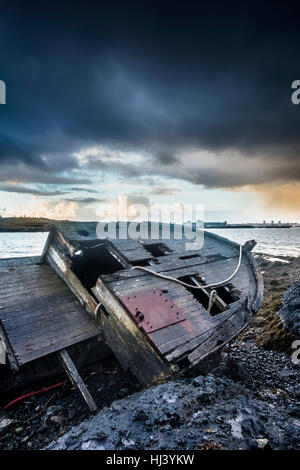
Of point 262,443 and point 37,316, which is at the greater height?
point 37,316

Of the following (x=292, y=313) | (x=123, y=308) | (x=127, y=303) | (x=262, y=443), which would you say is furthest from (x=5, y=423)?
(x=292, y=313)

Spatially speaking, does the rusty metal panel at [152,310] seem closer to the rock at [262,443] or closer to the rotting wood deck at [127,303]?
the rotting wood deck at [127,303]

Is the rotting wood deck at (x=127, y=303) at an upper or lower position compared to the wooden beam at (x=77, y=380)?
upper

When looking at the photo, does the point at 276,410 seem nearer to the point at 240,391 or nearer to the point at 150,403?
the point at 240,391

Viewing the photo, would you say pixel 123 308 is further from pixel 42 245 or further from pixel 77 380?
pixel 42 245

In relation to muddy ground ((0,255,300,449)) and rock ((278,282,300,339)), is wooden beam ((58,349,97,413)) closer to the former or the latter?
muddy ground ((0,255,300,449))

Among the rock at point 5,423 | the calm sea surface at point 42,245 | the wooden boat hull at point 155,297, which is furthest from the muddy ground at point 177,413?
the calm sea surface at point 42,245

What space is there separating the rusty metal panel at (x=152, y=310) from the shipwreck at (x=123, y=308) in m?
0.02

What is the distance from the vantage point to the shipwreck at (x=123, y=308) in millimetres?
4648

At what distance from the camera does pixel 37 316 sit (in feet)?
20.9

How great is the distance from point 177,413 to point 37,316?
459 cm

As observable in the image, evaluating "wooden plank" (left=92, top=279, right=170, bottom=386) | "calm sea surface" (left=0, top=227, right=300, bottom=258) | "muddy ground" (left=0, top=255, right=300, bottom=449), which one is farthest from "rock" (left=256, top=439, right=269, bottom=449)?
"calm sea surface" (left=0, top=227, right=300, bottom=258)

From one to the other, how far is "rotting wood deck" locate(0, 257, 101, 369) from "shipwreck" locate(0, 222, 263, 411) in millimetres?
24

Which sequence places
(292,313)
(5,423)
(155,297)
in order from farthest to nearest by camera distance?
(292,313) → (155,297) → (5,423)
